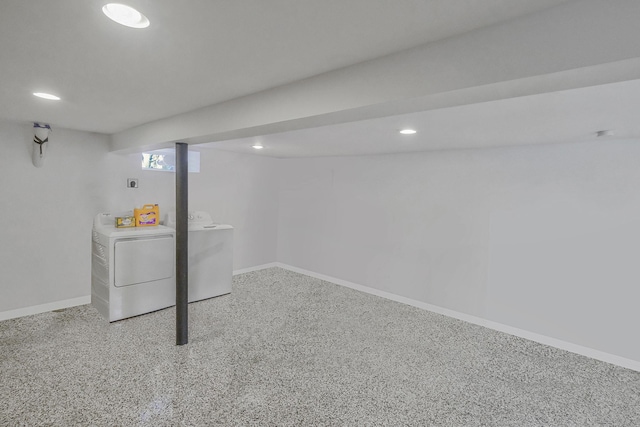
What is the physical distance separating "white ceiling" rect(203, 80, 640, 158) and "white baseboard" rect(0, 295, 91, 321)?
2.81 m

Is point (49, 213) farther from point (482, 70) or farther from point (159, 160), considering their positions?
point (482, 70)

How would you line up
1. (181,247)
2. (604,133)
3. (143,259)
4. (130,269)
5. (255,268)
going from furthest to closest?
(255,268), (143,259), (130,269), (181,247), (604,133)

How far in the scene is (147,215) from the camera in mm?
4078

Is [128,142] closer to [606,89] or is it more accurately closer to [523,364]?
[606,89]

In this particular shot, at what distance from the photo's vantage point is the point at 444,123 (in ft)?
8.05

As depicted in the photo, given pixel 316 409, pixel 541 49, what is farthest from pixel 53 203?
pixel 541 49

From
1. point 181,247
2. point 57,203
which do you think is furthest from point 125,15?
point 57,203

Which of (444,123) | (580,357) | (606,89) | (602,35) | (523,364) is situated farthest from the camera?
(580,357)

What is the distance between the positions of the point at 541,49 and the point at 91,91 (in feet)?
8.22

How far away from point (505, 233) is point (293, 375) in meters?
2.74

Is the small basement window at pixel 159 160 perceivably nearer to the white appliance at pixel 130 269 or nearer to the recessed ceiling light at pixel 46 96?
the white appliance at pixel 130 269

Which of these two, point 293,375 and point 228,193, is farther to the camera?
point 228,193

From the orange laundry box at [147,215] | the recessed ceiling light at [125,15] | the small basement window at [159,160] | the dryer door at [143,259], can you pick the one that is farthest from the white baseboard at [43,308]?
the recessed ceiling light at [125,15]

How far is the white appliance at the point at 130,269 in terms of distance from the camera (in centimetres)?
334
